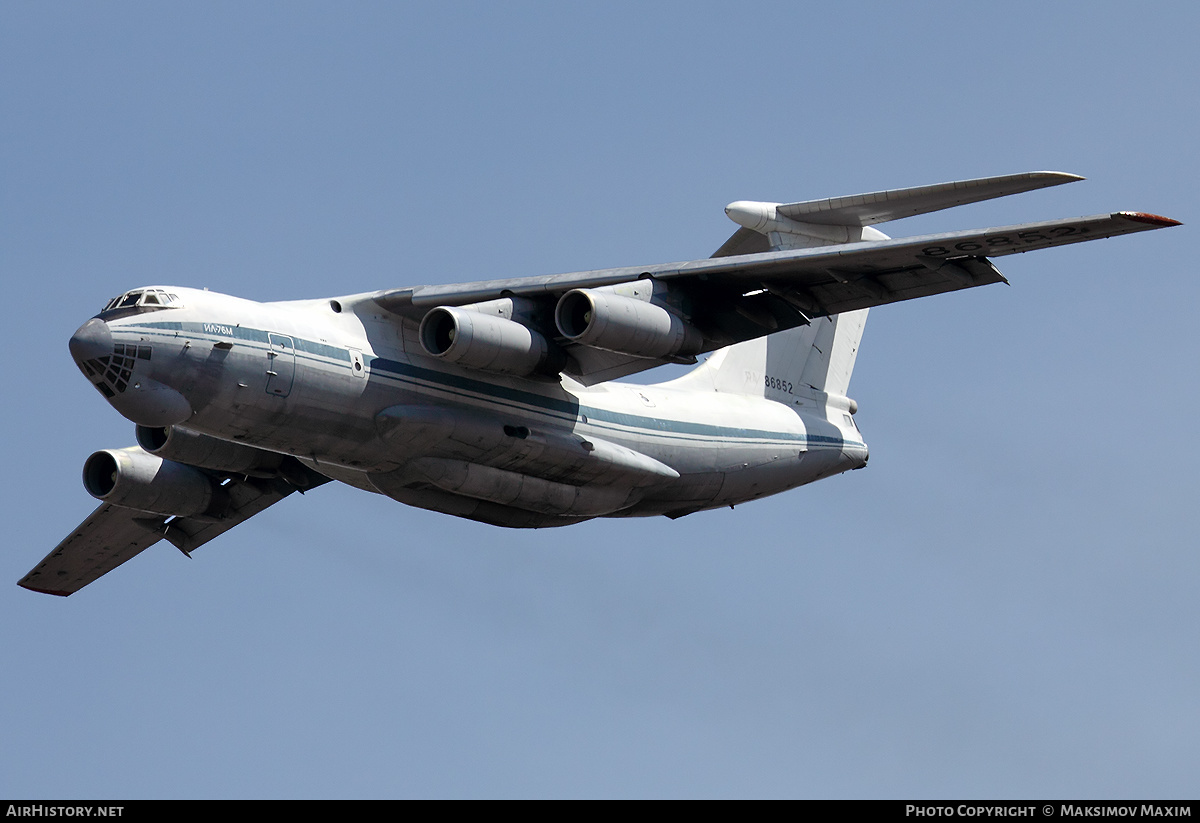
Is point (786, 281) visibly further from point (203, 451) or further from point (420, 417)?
point (203, 451)

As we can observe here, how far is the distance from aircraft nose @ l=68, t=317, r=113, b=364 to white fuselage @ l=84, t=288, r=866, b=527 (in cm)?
7

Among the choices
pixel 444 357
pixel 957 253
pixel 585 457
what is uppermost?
pixel 957 253

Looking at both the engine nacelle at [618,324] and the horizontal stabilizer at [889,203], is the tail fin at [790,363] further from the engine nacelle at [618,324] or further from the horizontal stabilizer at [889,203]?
the engine nacelle at [618,324]

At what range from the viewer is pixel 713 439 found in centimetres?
1995

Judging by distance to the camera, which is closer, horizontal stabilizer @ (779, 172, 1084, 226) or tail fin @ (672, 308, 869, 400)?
horizontal stabilizer @ (779, 172, 1084, 226)

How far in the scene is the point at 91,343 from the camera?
632 inches

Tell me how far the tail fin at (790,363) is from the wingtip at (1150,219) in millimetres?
5864

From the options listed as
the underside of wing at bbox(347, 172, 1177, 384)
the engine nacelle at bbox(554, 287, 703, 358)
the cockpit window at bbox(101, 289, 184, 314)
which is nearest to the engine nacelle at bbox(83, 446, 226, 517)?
the cockpit window at bbox(101, 289, 184, 314)

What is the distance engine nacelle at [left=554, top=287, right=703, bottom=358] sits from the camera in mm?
17016

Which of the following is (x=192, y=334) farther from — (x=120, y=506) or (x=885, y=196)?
(x=885, y=196)

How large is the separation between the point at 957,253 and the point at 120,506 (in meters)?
9.53

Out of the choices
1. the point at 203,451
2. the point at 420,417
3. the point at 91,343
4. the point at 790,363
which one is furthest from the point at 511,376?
the point at 790,363

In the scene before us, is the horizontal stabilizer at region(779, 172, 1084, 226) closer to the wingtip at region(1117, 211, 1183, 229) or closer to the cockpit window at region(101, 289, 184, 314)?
the wingtip at region(1117, 211, 1183, 229)
